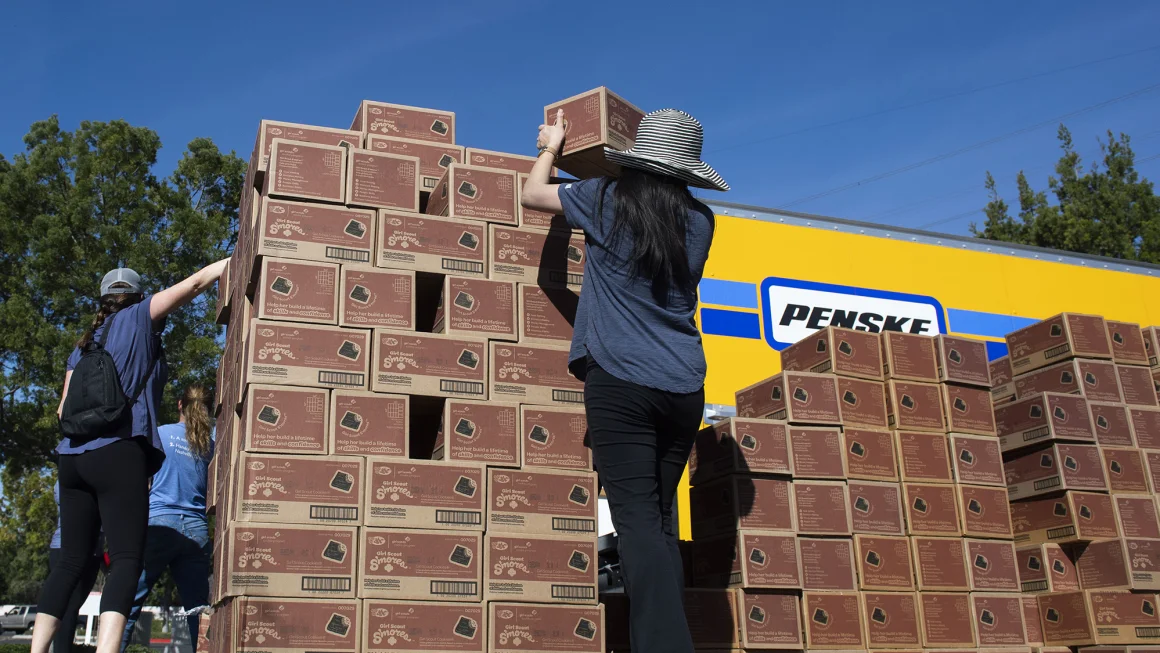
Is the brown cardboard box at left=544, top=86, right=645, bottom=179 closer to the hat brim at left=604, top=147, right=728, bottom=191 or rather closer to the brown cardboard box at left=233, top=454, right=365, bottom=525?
the hat brim at left=604, top=147, right=728, bottom=191

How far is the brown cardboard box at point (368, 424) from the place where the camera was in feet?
10.8

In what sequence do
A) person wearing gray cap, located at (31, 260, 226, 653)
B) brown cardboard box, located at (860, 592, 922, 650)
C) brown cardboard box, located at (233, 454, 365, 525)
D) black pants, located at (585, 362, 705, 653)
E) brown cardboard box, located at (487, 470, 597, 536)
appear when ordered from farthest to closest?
brown cardboard box, located at (860, 592, 922, 650), brown cardboard box, located at (487, 470, 597, 536), person wearing gray cap, located at (31, 260, 226, 653), brown cardboard box, located at (233, 454, 365, 525), black pants, located at (585, 362, 705, 653)

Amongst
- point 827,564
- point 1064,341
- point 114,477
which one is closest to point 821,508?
point 827,564

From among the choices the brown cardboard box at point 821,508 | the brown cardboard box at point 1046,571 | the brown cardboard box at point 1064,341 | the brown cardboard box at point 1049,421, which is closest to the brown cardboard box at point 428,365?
the brown cardboard box at point 821,508

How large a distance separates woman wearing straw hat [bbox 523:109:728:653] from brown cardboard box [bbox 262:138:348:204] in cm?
95

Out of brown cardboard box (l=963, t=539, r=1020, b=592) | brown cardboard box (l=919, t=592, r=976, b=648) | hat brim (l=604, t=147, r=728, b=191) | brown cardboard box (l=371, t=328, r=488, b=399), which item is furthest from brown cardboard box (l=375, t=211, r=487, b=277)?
brown cardboard box (l=963, t=539, r=1020, b=592)

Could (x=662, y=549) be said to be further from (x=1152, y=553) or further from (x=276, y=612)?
(x=1152, y=553)

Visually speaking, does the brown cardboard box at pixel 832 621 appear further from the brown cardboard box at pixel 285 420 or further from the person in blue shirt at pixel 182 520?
the person in blue shirt at pixel 182 520

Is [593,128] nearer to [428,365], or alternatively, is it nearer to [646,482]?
[428,365]

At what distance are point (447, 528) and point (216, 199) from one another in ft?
50.5

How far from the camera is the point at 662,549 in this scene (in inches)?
103

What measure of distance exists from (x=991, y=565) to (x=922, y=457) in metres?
0.60

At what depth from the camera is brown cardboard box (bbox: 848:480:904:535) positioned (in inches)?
176

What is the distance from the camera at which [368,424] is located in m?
3.35
